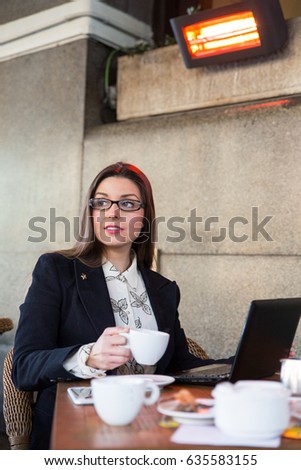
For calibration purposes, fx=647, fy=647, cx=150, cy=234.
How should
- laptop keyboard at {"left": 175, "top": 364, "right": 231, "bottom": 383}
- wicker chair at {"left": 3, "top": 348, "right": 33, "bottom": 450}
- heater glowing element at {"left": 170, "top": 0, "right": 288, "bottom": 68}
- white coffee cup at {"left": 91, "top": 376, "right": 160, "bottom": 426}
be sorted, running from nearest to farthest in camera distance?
white coffee cup at {"left": 91, "top": 376, "right": 160, "bottom": 426}, laptop keyboard at {"left": 175, "top": 364, "right": 231, "bottom": 383}, wicker chair at {"left": 3, "top": 348, "right": 33, "bottom": 450}, heater glowing element at {"left": 170, "top": 0, "right": 288, "bottom": 68}

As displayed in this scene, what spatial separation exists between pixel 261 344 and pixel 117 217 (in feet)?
2.29

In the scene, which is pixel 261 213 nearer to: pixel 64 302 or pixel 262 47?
pixel 262 47

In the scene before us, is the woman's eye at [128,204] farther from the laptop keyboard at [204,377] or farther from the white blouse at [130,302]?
the laptop keyboard at [204,377]

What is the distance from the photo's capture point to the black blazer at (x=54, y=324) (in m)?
1.78

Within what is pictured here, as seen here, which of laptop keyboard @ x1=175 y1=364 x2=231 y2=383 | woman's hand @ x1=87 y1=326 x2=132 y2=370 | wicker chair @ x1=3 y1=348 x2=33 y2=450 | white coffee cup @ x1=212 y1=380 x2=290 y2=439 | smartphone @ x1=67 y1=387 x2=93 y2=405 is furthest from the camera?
wicker chair @ x1=3 y1=348 x2=33 y2=450

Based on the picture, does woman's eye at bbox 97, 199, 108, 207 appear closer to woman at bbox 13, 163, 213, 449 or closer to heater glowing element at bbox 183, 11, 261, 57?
woman at bbox 13, 163, 213, 449

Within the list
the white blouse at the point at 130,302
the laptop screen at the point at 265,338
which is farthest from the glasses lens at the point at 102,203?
the laptop screen at the point at 265,338

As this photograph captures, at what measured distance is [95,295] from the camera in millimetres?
2051

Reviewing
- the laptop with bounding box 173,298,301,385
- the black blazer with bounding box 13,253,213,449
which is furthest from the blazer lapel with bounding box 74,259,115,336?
the laptop with bounding box 173,298,301,385

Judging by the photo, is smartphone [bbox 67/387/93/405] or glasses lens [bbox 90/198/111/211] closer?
smartphone [bbox 67/387/93/405]

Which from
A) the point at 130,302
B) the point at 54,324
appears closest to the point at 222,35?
the point at 130,302

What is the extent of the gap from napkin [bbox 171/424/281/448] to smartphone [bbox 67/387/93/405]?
0.31 metres

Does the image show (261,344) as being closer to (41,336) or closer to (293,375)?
(293,375)

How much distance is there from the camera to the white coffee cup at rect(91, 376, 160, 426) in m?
1.14
